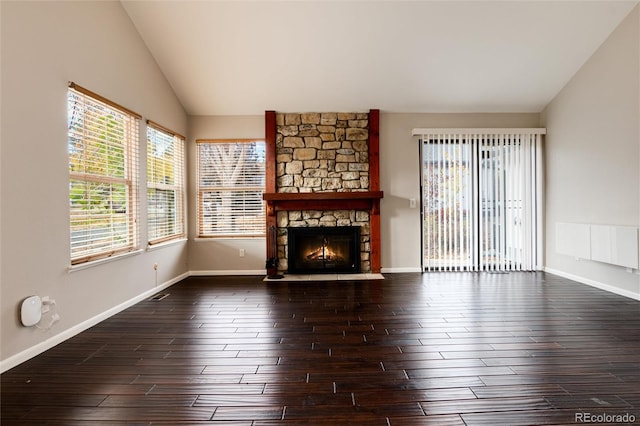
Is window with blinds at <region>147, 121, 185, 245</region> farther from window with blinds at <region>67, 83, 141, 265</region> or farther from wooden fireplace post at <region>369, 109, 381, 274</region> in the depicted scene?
wooden fireplace post at <region>369, 109, 381, 274</region>

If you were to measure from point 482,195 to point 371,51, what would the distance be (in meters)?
2.75

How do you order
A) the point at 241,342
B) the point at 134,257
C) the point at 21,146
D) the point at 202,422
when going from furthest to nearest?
the point at 134,257, the point at 241,342, the point at 21,146, the point at 202,422

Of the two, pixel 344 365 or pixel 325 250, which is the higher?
pixel 325 250

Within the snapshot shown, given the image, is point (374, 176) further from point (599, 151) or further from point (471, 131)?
point (599, 151)

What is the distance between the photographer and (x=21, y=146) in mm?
2451

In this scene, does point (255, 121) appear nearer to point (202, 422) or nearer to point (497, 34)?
point (497, 34)

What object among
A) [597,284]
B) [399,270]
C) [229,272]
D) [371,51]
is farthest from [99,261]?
[597,284]

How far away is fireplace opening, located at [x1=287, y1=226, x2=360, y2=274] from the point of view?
5328 mm

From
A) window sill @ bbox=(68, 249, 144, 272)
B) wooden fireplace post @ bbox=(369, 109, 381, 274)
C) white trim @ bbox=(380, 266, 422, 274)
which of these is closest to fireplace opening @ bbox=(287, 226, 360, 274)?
wooden fireplace post @ bbox=(369, 109, 381, 274)

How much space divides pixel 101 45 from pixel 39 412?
3164 mm

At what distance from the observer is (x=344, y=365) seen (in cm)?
229

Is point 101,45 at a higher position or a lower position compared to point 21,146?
higher

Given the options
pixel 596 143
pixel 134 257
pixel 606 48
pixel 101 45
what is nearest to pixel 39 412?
pixel 134 257

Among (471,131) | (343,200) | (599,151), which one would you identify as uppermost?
(471,131)
